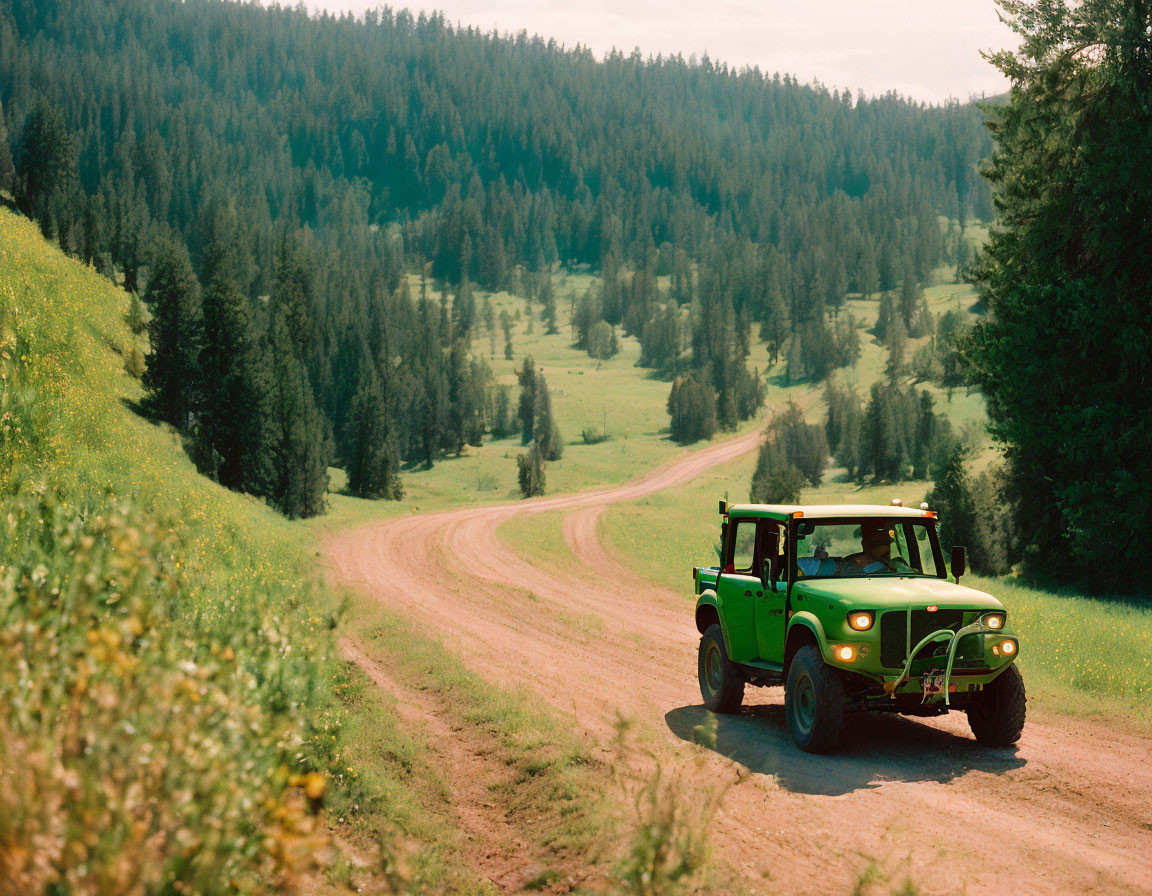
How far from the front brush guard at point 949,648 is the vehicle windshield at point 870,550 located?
1.54m

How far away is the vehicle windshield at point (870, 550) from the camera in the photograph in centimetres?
1171

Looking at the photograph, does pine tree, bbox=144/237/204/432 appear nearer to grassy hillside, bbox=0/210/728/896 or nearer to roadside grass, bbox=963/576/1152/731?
grassy hillside, bbox=0/210/728/896

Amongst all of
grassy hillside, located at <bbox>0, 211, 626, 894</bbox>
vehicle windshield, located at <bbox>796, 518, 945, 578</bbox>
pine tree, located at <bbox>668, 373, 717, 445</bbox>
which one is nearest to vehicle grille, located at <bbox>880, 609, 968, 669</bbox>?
vehicle windshield, located at <bbox>796, 518, 945, 578</bbox>

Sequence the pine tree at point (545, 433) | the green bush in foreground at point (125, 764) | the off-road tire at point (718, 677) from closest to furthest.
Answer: the green bush in foreground at point (125, 764) < the off-road tire at point (718, 677) < the pine tree at point (545, 433)

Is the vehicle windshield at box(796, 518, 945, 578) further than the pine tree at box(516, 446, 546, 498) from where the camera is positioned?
No

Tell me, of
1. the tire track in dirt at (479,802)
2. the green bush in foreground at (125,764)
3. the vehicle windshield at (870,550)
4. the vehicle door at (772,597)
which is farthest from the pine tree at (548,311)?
the green bush in foreground at (125,764)

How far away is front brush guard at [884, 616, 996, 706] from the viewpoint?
10.1 m

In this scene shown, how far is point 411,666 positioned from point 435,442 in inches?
3510

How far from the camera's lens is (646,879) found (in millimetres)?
5234

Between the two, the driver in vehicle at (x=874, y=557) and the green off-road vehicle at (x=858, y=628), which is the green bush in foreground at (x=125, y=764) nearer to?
the green off-road vehicle at (x=858, y=628)

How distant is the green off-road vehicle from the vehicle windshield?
2 cm

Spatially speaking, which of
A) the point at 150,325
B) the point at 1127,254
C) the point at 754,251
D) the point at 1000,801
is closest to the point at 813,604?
the point at 1000,801

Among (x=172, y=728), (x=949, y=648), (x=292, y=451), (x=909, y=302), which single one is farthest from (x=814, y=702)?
(x=909, y=302)

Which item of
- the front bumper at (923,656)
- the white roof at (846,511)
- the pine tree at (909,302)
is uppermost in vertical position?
the pine tree at (909,302)
